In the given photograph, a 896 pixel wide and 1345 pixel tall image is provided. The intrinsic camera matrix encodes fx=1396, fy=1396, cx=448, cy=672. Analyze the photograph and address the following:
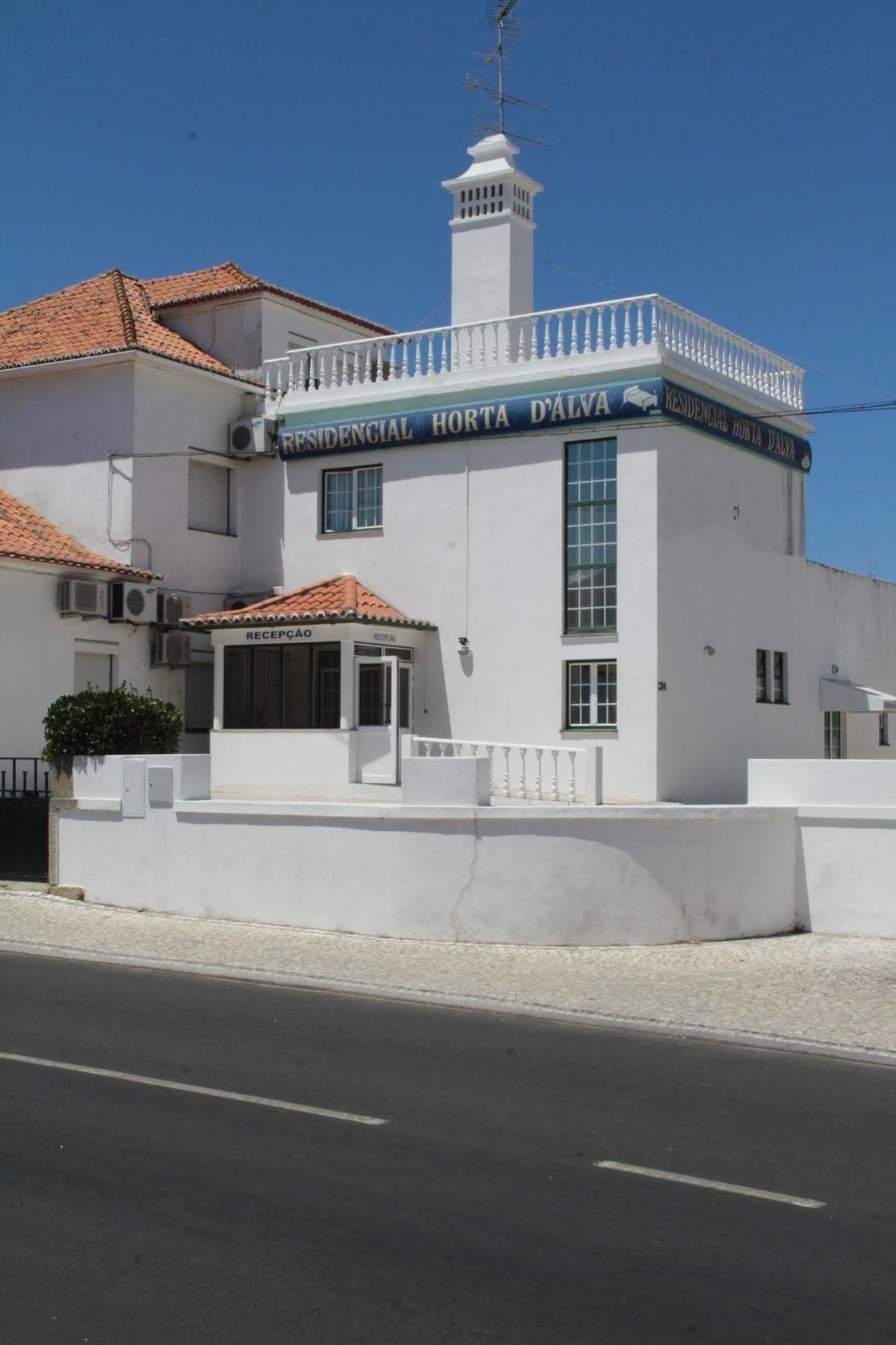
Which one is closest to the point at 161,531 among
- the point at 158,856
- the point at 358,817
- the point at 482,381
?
the point at 482,381

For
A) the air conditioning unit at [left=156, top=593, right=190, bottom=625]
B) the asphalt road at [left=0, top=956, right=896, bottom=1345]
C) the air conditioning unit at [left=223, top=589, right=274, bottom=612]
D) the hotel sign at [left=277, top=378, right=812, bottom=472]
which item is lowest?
the asphalt road at [left=0, top=956, right=896, bottom=1345]

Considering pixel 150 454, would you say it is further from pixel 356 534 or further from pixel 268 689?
pixel 268 689

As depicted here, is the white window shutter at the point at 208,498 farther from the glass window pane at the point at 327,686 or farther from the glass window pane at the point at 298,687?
the glass window pane at the point at 327,686

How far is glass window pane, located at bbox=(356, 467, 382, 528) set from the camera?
78.8 feet

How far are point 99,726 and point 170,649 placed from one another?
643 centimetres

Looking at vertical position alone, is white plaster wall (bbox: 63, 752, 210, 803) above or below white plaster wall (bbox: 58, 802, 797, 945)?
above

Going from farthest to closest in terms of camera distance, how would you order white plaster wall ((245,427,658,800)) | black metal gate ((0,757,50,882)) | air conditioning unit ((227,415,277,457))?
air conditioning unit ((227,415,277,457)), white plaster wall ((245,427,658,800)), black metal gate ((0,757,50,882))

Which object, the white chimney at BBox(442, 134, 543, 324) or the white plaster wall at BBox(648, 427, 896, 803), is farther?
the white chimney at BBox(442, 134, 543, 324)

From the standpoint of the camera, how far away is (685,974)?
13312 mm

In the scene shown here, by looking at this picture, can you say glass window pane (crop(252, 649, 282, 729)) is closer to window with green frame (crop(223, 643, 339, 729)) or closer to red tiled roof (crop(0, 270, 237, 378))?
window with green frame (crop(223, 643, 339, 729))

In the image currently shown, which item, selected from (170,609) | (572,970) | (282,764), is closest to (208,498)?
(170,609)

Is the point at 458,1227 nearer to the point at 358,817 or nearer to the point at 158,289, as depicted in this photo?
the point at 358,817

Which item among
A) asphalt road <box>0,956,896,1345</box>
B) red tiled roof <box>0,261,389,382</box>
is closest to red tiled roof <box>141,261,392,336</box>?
red tiled roof <box>0,261,389,382</box>

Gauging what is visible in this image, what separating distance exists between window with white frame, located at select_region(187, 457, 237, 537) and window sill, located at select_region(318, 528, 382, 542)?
6.41ft
